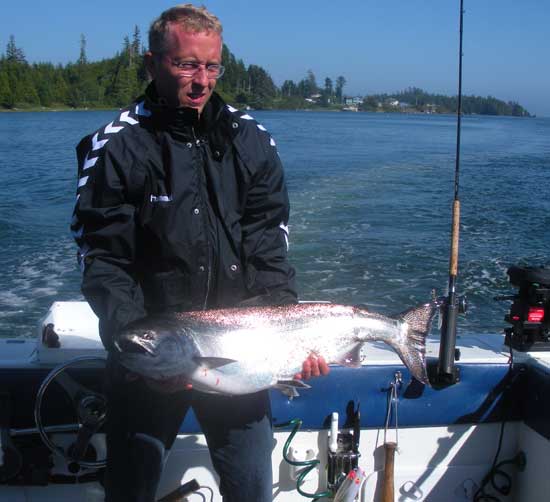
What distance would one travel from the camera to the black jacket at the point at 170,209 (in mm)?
2473

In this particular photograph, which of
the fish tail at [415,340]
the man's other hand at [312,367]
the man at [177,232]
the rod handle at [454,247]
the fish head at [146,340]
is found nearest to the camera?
the fish head at [146,340]

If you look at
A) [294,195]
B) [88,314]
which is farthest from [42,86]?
[88,314]

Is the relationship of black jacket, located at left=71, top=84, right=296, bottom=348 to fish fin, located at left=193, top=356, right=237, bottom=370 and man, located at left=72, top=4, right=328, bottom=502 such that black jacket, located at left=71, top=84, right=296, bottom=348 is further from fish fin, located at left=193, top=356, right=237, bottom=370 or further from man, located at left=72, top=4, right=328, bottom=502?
fish fin, located at left=193, top=356, right=237, bottom=370

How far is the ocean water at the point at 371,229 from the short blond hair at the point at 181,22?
21.0ft

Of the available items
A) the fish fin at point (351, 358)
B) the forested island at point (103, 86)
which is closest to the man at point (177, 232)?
the fish fin at point (351, 358)

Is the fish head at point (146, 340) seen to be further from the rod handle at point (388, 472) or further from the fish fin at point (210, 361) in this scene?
the rod handle at point (388, 472)

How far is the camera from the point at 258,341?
8.66 feet

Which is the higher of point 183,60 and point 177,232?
point 183,60

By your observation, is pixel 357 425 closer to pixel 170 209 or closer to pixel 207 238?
pixel 207 238

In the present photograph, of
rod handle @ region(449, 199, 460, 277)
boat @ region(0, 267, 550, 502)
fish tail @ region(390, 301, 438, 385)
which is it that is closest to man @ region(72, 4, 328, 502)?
fish tail @ region(390, 301, 438, 385)

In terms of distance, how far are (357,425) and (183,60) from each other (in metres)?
2.08

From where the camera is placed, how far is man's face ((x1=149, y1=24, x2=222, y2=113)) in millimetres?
2516

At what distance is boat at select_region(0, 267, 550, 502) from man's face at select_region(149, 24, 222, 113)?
4.72ft

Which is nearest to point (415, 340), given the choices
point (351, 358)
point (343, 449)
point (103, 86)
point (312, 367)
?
point (351, 358)
